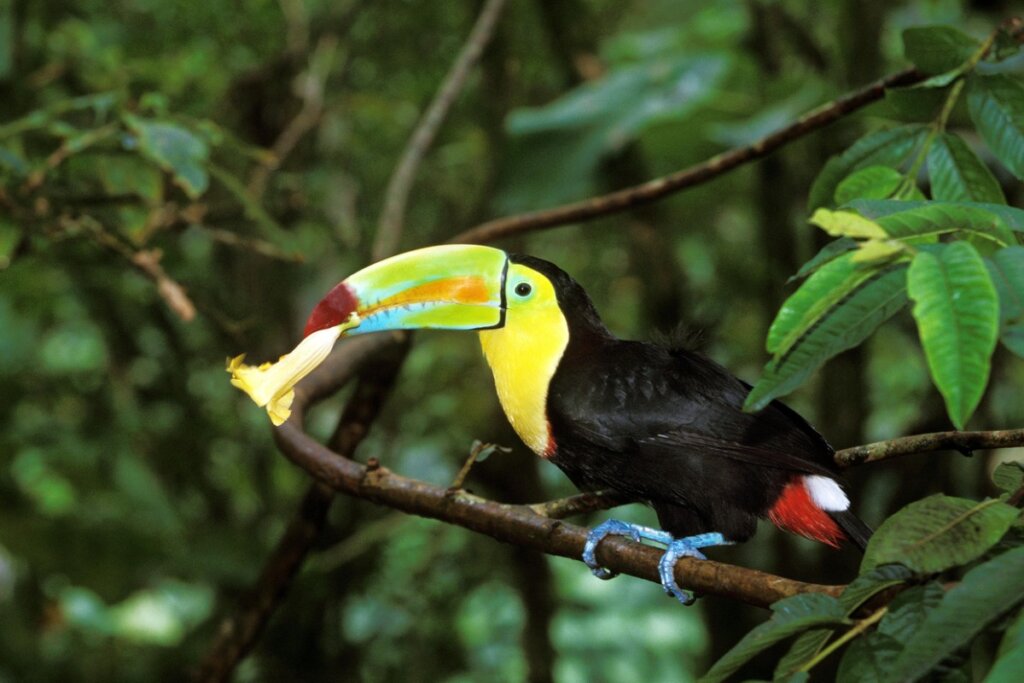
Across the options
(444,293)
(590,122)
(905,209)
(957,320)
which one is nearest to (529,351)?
(444,293)

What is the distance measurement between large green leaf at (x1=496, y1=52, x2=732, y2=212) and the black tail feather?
151 centimetres

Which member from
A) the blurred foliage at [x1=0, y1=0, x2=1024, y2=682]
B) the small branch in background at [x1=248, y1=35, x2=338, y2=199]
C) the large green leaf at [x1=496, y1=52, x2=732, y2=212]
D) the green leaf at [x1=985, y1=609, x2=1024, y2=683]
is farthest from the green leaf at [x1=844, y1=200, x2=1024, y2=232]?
the small branch in background at [x1=248, y1=35, x2=338, y2=199]

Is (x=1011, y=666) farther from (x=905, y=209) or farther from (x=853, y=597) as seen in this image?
(x=905, y=209)

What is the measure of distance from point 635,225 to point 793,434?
1622 millimetres

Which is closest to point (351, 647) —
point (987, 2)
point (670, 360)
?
point (670, 360)

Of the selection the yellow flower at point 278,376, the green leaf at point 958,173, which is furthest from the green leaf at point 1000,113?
the yellow flower at point 278,376

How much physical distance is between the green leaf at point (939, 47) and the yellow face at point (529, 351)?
432mm

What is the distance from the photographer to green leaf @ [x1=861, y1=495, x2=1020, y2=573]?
0.67m

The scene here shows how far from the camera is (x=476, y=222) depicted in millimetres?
3084

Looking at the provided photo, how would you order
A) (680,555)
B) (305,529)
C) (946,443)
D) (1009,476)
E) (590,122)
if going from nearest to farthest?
1. (1009,476)
2. (946,443)
3. (680,555)
4. (305,529)
5. (590,122)

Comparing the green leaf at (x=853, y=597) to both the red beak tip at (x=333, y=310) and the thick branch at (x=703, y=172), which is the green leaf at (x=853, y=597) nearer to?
the red beak tip at (x=333, y=310)

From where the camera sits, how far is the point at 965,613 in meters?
0.61

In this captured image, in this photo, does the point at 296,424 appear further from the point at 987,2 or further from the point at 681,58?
the point at 987,2

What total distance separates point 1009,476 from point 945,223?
21 cm
